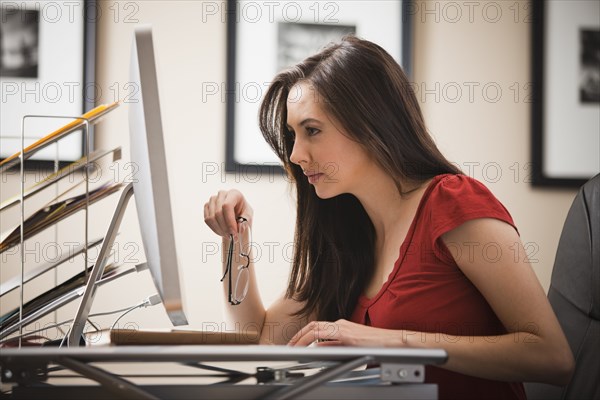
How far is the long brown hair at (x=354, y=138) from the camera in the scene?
1.25 metres

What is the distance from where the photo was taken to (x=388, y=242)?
1336 millimetres

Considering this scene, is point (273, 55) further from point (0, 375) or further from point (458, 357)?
point (0, 375)

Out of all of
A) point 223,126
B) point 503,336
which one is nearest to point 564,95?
point 223,126

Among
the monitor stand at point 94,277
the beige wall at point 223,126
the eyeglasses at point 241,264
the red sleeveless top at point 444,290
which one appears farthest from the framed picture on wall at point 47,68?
the red sleeveless top at point 444,290

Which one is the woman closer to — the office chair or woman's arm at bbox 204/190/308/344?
woman's arm at bbox 204/190/308/344

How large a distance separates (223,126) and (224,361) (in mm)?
1439

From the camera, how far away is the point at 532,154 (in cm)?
209

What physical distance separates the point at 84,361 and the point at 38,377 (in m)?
0.07

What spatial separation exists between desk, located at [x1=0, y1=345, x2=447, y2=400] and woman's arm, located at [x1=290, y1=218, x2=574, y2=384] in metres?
0.32

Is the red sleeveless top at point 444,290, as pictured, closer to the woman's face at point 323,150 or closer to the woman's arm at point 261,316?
the woman's face at point 323,150

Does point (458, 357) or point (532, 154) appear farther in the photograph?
point (532, 154)

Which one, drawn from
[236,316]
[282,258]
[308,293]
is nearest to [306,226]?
[308,293]

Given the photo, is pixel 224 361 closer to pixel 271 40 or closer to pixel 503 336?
pixel 503 336

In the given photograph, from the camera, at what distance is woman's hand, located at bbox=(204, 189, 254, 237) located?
→ 50.6 inches
